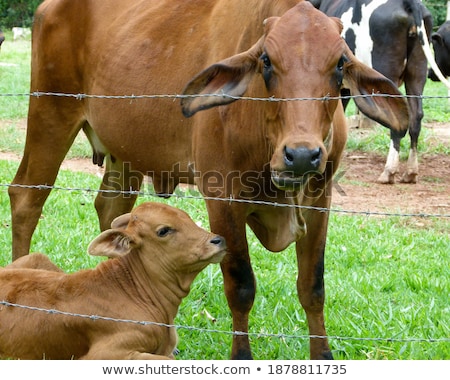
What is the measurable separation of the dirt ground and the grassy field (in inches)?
20.0

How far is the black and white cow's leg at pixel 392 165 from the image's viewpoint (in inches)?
365

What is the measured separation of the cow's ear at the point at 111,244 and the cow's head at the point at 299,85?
66 cm

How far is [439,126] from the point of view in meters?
12.1

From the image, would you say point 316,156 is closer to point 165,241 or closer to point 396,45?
point 165,241

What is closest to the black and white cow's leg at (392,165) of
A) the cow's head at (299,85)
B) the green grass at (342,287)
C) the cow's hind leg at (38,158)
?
the green grass at (342,287)

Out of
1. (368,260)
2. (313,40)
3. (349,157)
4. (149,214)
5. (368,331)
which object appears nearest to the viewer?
(313,40)

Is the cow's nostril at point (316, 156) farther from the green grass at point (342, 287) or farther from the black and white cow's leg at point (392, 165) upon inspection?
the black and white cow's leg at point (392, 165)

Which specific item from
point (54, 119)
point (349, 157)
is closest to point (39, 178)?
point (54, 119)

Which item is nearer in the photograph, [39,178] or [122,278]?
[122,278]

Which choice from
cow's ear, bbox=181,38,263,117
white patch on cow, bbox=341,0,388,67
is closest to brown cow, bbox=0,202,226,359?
cow's ear, bbox=181,38,263,117

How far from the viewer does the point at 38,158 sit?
561cm

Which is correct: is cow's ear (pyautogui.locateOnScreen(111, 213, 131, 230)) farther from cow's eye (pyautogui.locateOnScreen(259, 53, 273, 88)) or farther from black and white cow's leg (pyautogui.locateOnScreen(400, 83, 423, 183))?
black and white cow's leg (pyautogui.locateOnScreen(400, 83, 423, 183))
